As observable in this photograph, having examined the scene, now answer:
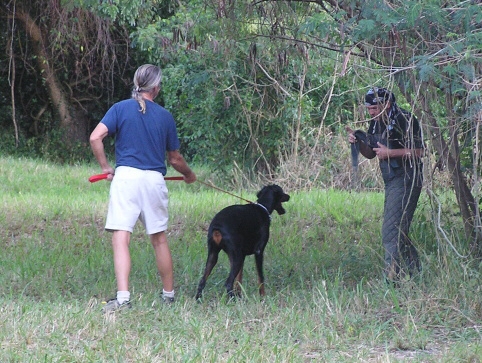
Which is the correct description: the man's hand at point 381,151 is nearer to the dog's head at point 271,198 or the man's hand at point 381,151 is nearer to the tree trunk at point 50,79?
the dog's head at point 271,198

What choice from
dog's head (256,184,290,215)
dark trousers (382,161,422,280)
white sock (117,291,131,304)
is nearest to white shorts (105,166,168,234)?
white sock (117,291,131,304)

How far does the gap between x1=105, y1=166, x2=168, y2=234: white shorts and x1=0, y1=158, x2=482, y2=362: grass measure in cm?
68

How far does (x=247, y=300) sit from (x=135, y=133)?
1737mm

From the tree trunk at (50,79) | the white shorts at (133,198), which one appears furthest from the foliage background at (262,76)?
the white shorts at (133,198)

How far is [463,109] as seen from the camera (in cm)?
628

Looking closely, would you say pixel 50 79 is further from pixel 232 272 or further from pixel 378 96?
pixel 378 96

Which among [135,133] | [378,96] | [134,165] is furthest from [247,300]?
[378,96]

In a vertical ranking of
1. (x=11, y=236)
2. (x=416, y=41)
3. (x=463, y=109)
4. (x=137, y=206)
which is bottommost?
(x=11, y=236)

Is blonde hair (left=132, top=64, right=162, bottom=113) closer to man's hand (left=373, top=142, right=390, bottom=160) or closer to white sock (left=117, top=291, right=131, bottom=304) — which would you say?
white sock (left=117, top=291, right=131, bottom=304)

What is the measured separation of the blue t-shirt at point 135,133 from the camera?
6.93m

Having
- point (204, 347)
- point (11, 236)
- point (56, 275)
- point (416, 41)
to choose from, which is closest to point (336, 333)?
point (204, 347)

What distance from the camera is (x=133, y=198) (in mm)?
6906

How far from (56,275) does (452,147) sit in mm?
4147

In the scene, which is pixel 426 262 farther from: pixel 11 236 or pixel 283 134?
pixel 283 134
